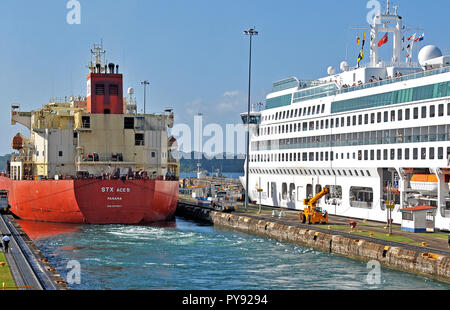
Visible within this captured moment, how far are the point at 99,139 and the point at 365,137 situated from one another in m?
26.1

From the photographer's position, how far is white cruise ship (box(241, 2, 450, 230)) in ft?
161

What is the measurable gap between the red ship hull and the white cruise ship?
51.5 feet

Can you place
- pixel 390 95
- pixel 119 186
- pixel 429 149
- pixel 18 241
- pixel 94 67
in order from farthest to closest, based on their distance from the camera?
pixel 94 67 → pixel 119 186 → pixel 390 95 → pixel 429 149 → pixel 18 241

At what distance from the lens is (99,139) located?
65.7 metres

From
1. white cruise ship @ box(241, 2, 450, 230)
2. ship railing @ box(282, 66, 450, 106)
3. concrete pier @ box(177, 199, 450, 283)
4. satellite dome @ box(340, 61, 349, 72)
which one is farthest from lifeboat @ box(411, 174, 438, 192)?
satellite dome @ box(340, 61, 349, 72)

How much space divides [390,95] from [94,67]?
3339cm

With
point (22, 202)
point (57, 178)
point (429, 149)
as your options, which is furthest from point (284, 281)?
Answer: point (22, 202)

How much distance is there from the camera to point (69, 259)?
42594 millimetres

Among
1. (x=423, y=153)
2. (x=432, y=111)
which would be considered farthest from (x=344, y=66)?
(x=423, y=153)

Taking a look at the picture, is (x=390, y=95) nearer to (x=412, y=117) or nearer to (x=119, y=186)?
(x=412, y=117)

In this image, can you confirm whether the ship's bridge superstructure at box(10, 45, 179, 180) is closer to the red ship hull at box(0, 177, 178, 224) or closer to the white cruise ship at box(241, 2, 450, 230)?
the red ship hull at box(0, 177, 178, 224)

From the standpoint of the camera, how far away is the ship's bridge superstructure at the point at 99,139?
214 ft

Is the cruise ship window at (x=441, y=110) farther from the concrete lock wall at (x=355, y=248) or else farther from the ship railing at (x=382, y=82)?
the concrete lock wall at (x=355, y=248)

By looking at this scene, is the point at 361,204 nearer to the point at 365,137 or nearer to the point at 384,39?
the point at 365,137
